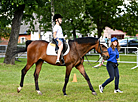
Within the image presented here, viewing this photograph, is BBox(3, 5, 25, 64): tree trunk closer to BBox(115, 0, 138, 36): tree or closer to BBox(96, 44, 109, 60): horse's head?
BBox(96, 44, 109, 60): horse's head

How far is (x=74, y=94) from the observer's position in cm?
837

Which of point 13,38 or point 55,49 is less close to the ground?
point 13,38

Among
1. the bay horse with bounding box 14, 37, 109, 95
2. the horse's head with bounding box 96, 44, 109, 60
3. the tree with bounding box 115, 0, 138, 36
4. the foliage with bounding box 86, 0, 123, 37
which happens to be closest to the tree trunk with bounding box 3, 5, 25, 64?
the bay horse with bounding box 14, 37, 109, 95

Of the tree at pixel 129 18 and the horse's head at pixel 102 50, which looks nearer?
the horse's head at pixel 102 50

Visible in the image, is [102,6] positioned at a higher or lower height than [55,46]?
higher

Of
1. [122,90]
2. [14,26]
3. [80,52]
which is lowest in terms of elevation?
[122,90]

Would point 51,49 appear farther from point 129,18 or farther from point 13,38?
point 129,18

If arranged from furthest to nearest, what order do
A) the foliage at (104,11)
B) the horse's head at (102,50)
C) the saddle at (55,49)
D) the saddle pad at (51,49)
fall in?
the foliage at (104,11), the saddle pad at (51,49), the saddle at (55,49), the horse's head at (102,50)

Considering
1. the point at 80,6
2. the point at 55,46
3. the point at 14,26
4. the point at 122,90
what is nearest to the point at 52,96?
the point at 55,46

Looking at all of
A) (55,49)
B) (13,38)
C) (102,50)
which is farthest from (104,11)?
(55,49)

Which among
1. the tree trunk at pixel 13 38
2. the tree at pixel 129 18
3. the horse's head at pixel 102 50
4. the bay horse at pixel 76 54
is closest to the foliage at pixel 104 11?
the tree at pixel 129 18

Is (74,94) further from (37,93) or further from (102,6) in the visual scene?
(102,6)

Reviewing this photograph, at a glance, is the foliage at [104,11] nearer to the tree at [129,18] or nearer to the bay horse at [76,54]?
the tree at [129,18]

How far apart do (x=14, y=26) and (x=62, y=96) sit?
40.5 ft
